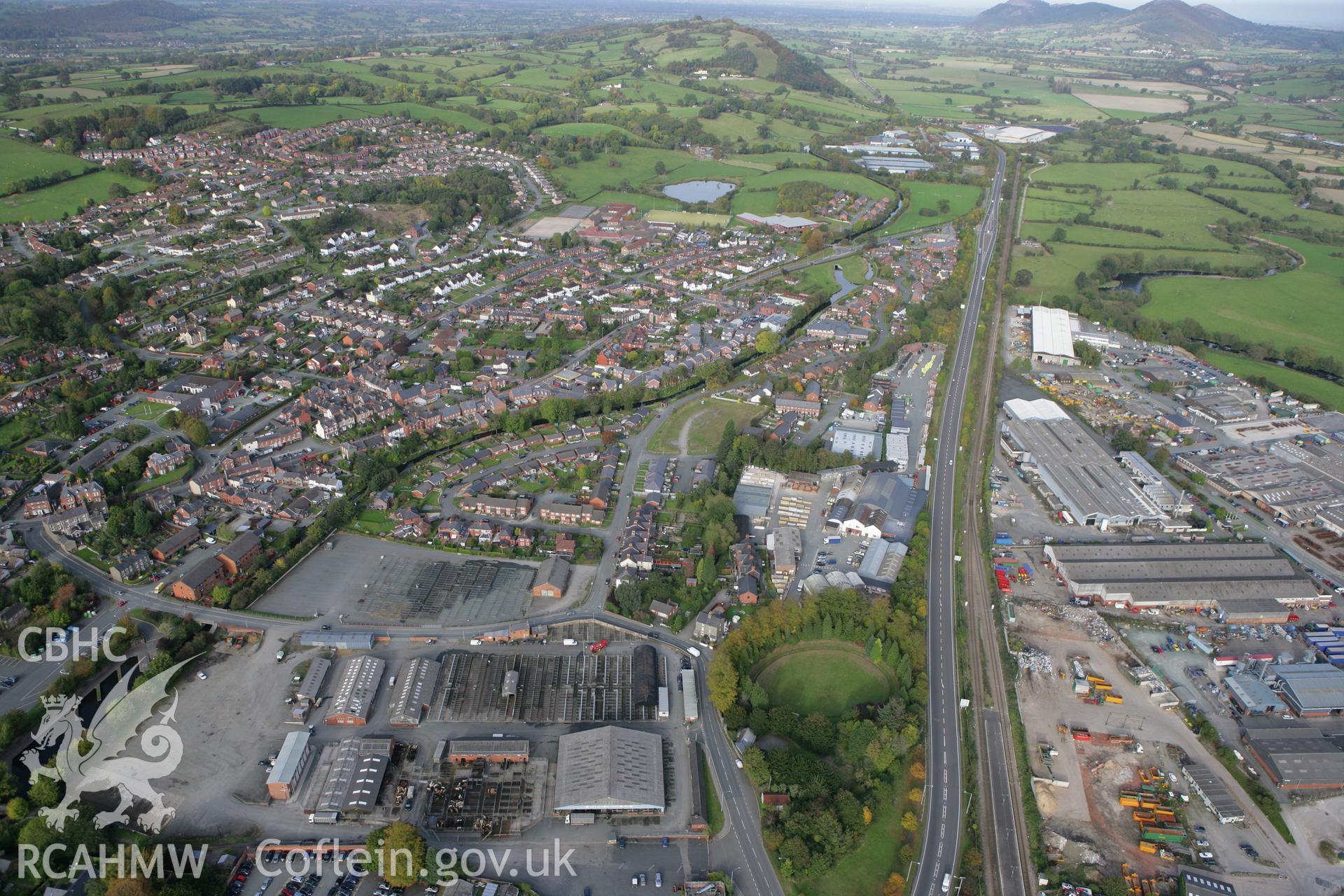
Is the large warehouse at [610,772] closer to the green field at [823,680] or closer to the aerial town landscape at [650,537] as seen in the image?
the aerial town landscape at [650,537]

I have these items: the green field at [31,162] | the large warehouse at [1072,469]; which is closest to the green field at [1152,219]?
the large warehouse at [1072,469]

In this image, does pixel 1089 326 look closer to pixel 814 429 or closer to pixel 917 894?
pixel 814 429

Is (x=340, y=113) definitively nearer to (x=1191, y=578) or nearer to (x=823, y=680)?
(x=823, y=680)

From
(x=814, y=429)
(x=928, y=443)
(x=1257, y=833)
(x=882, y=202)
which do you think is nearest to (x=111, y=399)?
(x=814, y=429)

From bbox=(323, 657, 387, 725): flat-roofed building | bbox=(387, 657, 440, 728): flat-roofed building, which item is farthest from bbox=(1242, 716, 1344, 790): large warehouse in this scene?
bbox=(323, 657, 387, 725): flat-roofed building

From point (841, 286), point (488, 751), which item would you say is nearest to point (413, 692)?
point (488, 751)

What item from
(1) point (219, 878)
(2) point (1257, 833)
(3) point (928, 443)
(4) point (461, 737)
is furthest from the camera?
(3) point (928, 443)
